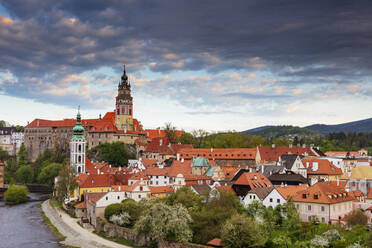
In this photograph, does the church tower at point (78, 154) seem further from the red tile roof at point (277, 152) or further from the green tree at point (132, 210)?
the green tree at point (132, 210)

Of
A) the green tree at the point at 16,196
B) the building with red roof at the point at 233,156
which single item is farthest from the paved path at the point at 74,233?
the building with red roof at the point at 233,156

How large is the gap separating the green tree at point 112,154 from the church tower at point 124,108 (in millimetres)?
12612

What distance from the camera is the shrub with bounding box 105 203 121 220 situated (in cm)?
4538

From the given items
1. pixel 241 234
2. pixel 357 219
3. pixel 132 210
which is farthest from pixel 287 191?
pixel 132 210

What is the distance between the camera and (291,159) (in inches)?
2569

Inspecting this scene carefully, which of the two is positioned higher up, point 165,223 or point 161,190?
point 161,190

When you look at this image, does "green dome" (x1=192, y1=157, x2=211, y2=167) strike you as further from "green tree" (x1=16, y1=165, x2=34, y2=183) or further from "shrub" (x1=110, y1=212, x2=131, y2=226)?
"green tree" (x1=16, y1=165, x2=34, y2=183)

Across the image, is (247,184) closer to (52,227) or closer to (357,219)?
(357,219)

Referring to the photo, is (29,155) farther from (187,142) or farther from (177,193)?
(177,193)

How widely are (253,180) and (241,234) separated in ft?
61.7

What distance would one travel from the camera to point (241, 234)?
32.8 meters

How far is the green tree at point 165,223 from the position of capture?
3719 centimetres

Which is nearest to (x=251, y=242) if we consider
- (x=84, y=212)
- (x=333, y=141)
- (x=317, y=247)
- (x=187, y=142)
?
(x=317, y=247)

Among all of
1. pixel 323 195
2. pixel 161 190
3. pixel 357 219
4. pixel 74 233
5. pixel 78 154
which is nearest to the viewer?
pixel 357 219
